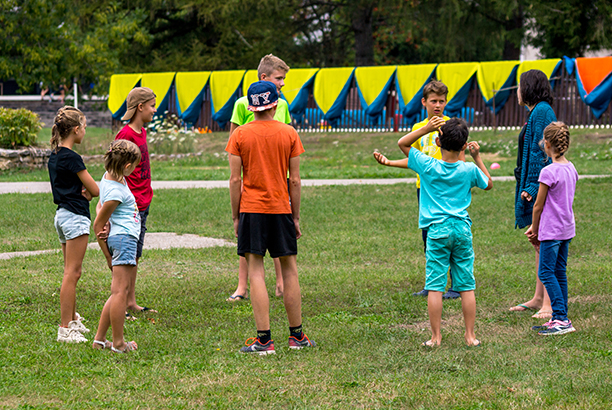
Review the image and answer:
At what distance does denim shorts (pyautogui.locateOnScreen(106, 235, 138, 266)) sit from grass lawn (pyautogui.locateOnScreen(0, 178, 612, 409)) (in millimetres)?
589

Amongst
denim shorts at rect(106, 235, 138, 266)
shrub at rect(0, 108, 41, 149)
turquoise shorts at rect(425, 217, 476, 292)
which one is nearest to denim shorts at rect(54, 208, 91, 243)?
denim shorts at rect(106, 235, 138, 266)

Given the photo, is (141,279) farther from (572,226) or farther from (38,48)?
(38,48)

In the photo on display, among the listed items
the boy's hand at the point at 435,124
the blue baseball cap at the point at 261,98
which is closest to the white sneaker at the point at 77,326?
the blue baseball cap at the point at 261,98

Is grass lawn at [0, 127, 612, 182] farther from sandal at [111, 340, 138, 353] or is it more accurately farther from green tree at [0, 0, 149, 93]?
sandal at [111, 340, 138, 353]

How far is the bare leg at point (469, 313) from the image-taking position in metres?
4.62

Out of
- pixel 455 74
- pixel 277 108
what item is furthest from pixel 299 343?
pixel 455 74

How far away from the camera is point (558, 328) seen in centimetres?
495

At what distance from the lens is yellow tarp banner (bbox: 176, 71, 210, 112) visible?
2542cm

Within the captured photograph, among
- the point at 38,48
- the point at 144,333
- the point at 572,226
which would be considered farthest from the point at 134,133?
the point at 38,48

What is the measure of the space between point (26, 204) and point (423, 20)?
19785 mm

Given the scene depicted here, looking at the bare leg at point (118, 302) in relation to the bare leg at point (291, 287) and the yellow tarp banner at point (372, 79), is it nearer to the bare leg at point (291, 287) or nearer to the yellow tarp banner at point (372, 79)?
the bare leg at point (291, 287)

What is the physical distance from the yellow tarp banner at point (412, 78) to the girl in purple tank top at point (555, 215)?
17.5 metres

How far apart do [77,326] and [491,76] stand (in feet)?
61.8

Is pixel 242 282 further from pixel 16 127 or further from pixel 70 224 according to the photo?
pixel 16 127
